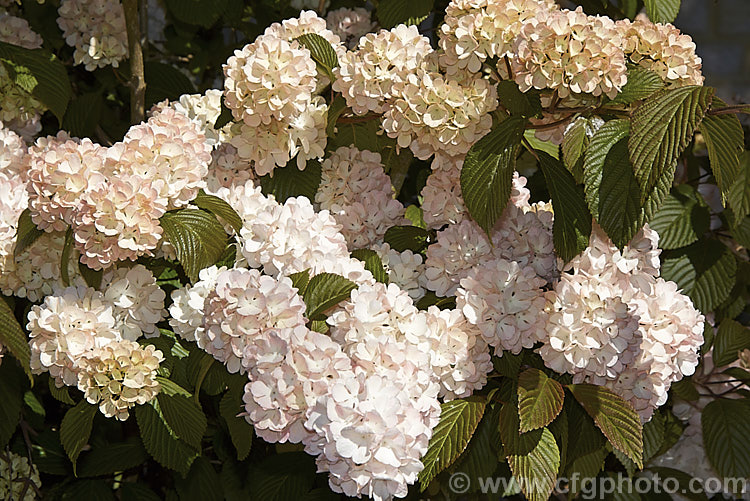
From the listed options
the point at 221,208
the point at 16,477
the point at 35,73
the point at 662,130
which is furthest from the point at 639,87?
the point at 16,477

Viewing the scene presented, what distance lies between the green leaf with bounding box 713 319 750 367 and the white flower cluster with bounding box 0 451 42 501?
4.33 feet

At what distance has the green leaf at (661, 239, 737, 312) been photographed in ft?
5.27

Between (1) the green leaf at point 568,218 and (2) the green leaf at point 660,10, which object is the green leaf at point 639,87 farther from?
(2) the green leaf at point 660,10

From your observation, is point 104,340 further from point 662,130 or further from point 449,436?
point 662,130

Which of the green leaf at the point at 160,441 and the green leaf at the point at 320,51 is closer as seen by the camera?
the green leaf at the point at 160,441

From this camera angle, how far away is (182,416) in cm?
108

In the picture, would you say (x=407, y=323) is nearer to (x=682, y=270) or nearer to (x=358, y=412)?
(x=358, y=412)

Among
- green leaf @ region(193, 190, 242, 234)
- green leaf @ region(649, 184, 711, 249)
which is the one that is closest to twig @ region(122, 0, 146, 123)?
green leaf @ region(193, 190, 242, 234)

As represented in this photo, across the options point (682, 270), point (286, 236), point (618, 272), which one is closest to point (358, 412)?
point (286, 236)

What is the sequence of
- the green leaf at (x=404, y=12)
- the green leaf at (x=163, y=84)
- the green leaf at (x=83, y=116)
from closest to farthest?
the green leaf at (x=404, y=12), the green leaf at (x=83, y=116), the green leaf at (x=163, y=84)

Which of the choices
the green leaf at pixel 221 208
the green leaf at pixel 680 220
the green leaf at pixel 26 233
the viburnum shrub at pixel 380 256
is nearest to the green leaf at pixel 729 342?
the green leaf at pixel 680 220

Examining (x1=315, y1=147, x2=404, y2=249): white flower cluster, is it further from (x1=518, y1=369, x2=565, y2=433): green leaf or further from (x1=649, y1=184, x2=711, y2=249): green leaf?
(x1=649, y1=184, x2=711, y2=249): green leaf

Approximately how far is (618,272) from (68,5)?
1.09 metres

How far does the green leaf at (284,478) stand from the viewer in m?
1.33
